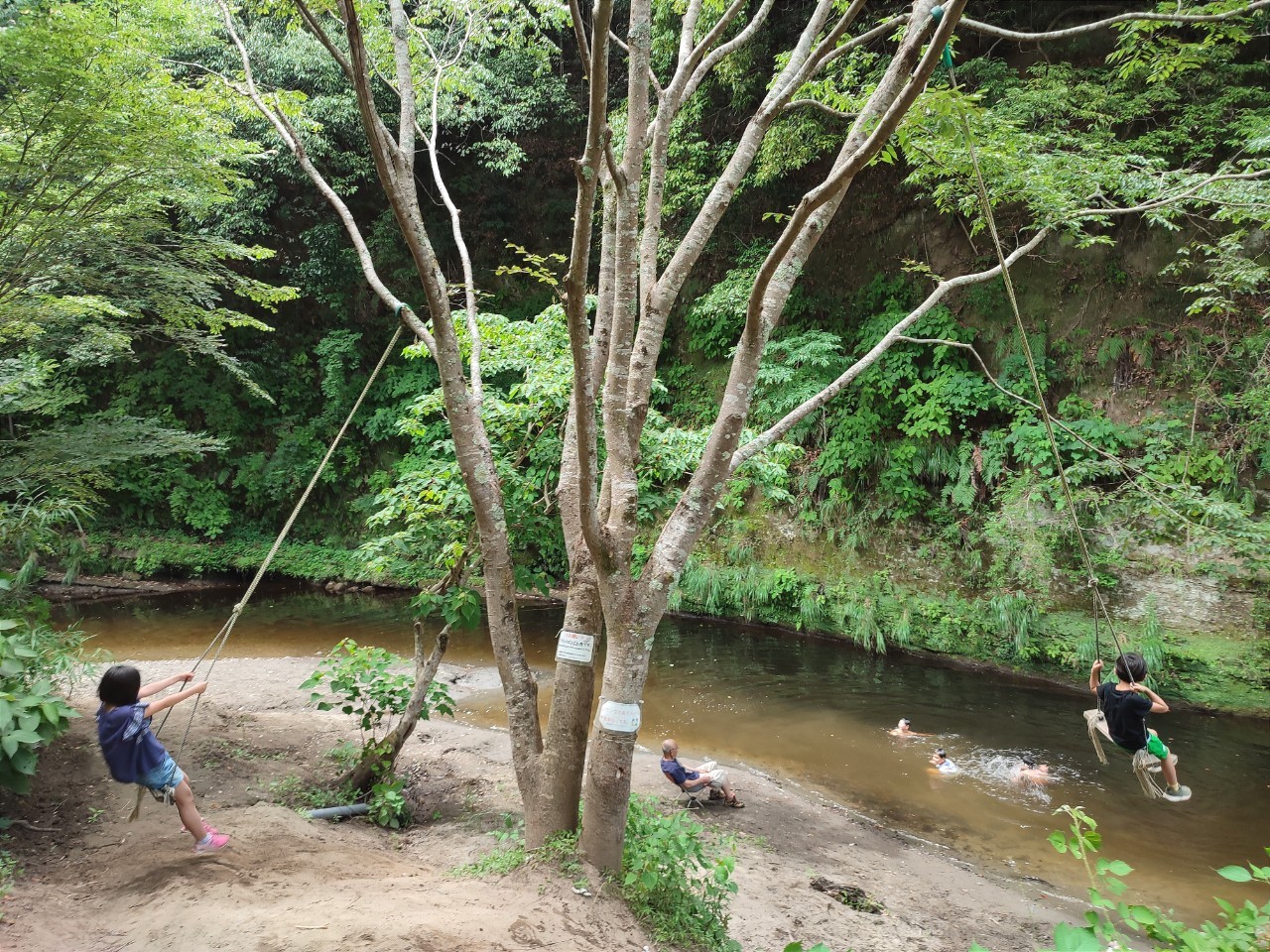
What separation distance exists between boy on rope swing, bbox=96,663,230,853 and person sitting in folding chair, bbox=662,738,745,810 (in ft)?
11.0

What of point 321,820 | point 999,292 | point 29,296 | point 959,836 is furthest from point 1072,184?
point 29,296

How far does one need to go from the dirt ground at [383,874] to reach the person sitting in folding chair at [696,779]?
125 mm

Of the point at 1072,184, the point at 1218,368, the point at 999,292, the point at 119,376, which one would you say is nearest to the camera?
the point at 1072,184

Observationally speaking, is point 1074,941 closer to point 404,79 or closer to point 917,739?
point 404,79

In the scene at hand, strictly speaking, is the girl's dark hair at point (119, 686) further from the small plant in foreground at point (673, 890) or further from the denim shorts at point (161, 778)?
the small plant in foreground at point (673, 890)

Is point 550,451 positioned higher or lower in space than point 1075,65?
lower

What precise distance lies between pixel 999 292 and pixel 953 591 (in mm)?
4916

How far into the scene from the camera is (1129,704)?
424cm

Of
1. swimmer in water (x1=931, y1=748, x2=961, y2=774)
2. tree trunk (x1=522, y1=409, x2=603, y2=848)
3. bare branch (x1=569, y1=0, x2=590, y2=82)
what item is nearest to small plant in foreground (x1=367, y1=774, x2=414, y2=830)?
tree trunk (x1=522, y1=409, x2=603, y2=848)

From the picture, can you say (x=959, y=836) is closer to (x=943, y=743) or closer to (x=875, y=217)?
(x=943, y=743)

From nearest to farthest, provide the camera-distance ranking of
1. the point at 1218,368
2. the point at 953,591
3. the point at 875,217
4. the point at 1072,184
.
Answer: the point at 1072,184, the point at 1218,368, the point at 953,591, the point at 875,217

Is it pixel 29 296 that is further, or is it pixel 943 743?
pixel 943 743

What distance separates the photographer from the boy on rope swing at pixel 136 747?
321 centimetres

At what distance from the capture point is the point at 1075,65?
10492 millimetres
